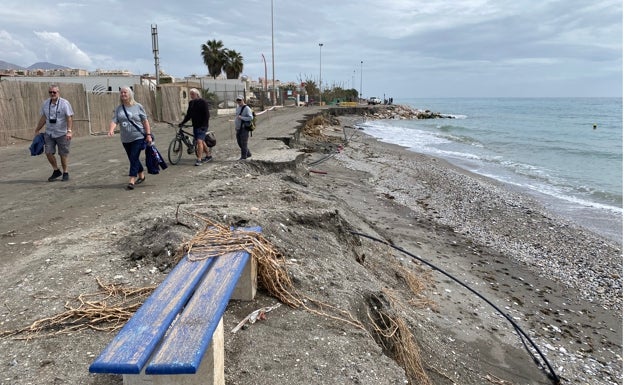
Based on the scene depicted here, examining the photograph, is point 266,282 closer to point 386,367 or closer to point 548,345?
point 386,367

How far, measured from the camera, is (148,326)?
7.92 ft

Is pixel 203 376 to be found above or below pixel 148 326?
below

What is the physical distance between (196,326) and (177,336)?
4.3 inches

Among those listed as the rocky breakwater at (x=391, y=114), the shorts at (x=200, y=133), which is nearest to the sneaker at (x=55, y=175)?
the shorts at (x=200, y=133)

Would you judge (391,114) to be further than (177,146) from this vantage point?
Yes

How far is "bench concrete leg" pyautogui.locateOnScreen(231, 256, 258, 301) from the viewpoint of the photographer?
363 centimetres

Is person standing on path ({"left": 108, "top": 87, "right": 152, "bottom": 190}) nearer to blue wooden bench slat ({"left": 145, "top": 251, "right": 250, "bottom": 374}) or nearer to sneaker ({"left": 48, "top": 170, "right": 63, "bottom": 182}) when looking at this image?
sneaker ({"left": 48, "top": 170, "right": 63, "bottom": 182})

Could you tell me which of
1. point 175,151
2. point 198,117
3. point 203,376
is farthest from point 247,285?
point 175,151

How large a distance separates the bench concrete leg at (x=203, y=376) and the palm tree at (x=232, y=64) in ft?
202

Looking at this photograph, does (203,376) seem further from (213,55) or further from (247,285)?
(213,55)

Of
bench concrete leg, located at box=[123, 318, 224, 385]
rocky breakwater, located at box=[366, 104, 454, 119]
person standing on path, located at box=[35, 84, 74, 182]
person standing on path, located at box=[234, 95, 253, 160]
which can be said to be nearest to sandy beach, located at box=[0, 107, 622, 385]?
bench concrete leg, located at box=[123, 318, 224, 385]

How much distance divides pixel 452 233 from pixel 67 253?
712 centimetres

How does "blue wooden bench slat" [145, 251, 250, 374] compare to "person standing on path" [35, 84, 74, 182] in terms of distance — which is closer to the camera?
"blue wooden bench slat" [145, 251, 250, 374]

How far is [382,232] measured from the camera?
858 cm
